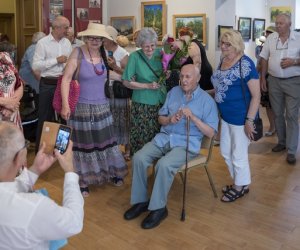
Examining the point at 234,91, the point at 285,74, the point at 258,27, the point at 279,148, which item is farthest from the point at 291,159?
the point at 258,27

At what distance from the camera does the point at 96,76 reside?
10.1 feet

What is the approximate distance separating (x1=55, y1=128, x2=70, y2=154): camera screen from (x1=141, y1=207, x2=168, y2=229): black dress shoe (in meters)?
1.39

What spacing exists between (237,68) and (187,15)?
3.01 m

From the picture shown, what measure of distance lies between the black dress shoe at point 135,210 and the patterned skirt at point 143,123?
0.57 m

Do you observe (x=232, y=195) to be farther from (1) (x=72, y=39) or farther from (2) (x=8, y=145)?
(1) (x=72, y=39)

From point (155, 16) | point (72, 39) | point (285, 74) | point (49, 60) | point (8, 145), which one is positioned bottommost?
point (8, 145)

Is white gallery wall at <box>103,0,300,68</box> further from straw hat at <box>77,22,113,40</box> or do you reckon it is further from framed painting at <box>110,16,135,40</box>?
straw hat at <box>77,22,113,40</box>

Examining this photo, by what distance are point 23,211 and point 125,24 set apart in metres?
5.48

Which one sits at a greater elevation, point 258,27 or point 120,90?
point 258,27

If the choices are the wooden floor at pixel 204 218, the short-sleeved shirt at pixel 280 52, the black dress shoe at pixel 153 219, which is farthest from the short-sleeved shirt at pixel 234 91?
the short-sleeved shirt at pixel 280 52

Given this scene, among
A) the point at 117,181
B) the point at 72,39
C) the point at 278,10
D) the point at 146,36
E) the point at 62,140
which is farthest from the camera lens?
the point at 278,10

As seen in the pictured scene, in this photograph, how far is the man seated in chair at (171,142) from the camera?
2787 millimetres

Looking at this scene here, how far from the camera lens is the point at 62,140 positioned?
1576 mm

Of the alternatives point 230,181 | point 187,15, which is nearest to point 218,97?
point 230,181
